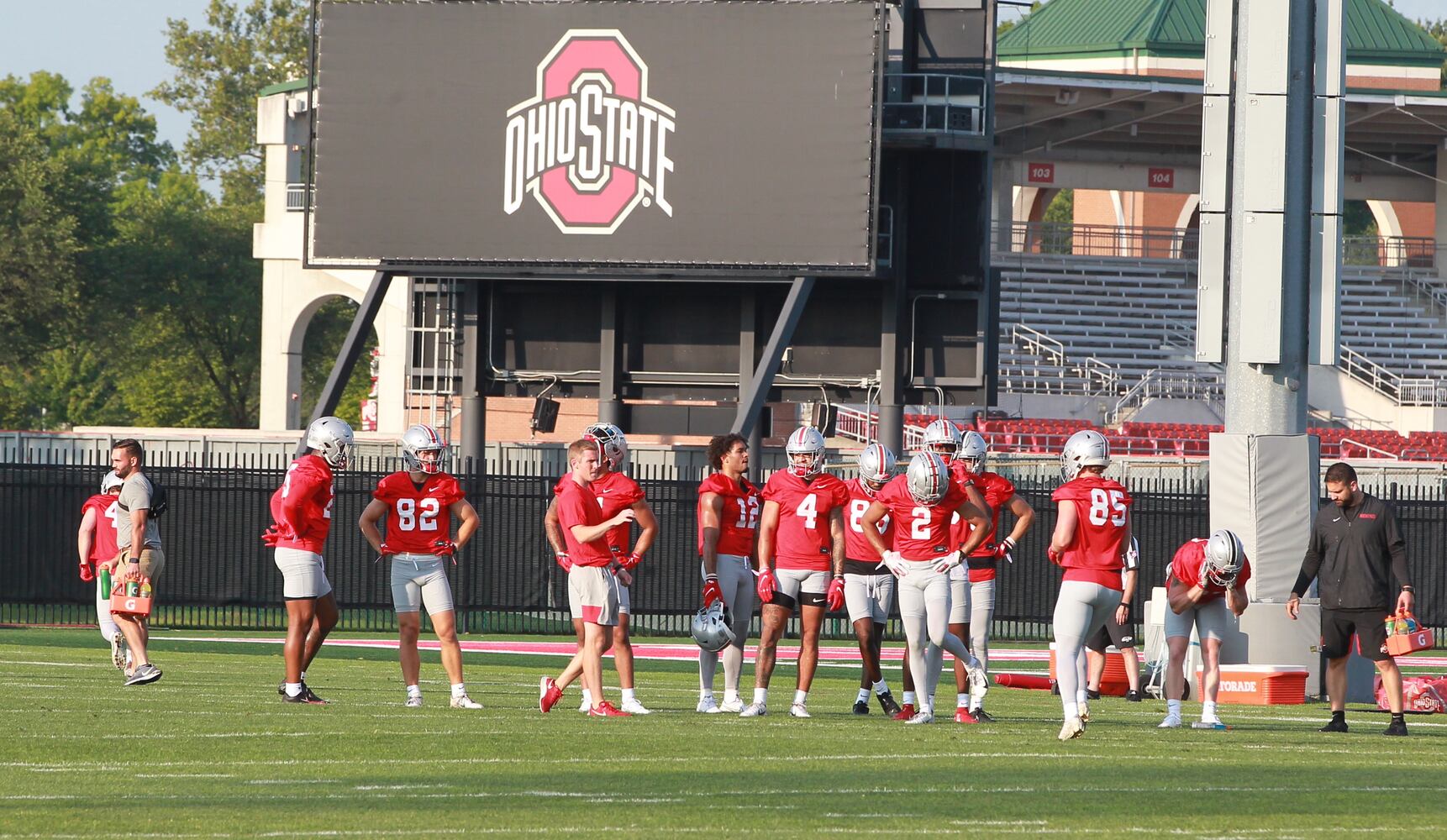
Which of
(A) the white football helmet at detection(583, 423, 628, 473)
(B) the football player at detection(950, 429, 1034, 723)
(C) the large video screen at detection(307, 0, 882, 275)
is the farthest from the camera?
(C) the large video screen at detection(307, 0, 882, 275)

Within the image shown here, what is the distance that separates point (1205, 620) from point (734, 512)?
123 inches

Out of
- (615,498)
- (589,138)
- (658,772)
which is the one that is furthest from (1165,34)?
(658,772)

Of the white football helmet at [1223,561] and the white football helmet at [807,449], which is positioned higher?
the white football helmet at [807,449]

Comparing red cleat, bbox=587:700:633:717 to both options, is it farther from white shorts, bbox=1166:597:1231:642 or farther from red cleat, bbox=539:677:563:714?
white shorts, bbox=1166:597:1231:642

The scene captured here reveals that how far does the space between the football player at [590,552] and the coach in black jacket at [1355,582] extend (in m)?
4.46

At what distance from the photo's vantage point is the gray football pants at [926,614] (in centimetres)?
1212

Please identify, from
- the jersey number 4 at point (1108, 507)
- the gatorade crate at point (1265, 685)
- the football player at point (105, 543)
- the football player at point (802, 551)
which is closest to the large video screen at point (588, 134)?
the gatorade crate at point (1265, 685)

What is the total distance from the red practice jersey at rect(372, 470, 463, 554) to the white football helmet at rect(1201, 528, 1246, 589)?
188 inches

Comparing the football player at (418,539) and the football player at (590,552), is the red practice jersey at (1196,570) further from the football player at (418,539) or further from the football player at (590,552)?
the football player at (418,539)

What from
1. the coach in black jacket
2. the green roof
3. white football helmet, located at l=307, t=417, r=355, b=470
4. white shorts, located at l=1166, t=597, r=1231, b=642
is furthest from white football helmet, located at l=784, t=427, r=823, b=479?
the green roof

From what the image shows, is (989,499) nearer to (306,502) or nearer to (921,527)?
(921,527)

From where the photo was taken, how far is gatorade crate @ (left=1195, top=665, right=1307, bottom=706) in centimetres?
1580

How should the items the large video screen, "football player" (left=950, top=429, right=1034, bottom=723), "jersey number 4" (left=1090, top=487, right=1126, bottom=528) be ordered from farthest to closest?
the large video screen, "football player" (left=950, top=429, right=1034, bottom=723), "jersey number 4" (left=1090, top=487, right=1126, bottom=528)

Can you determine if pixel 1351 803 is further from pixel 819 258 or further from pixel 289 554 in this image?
pixel 819 258
